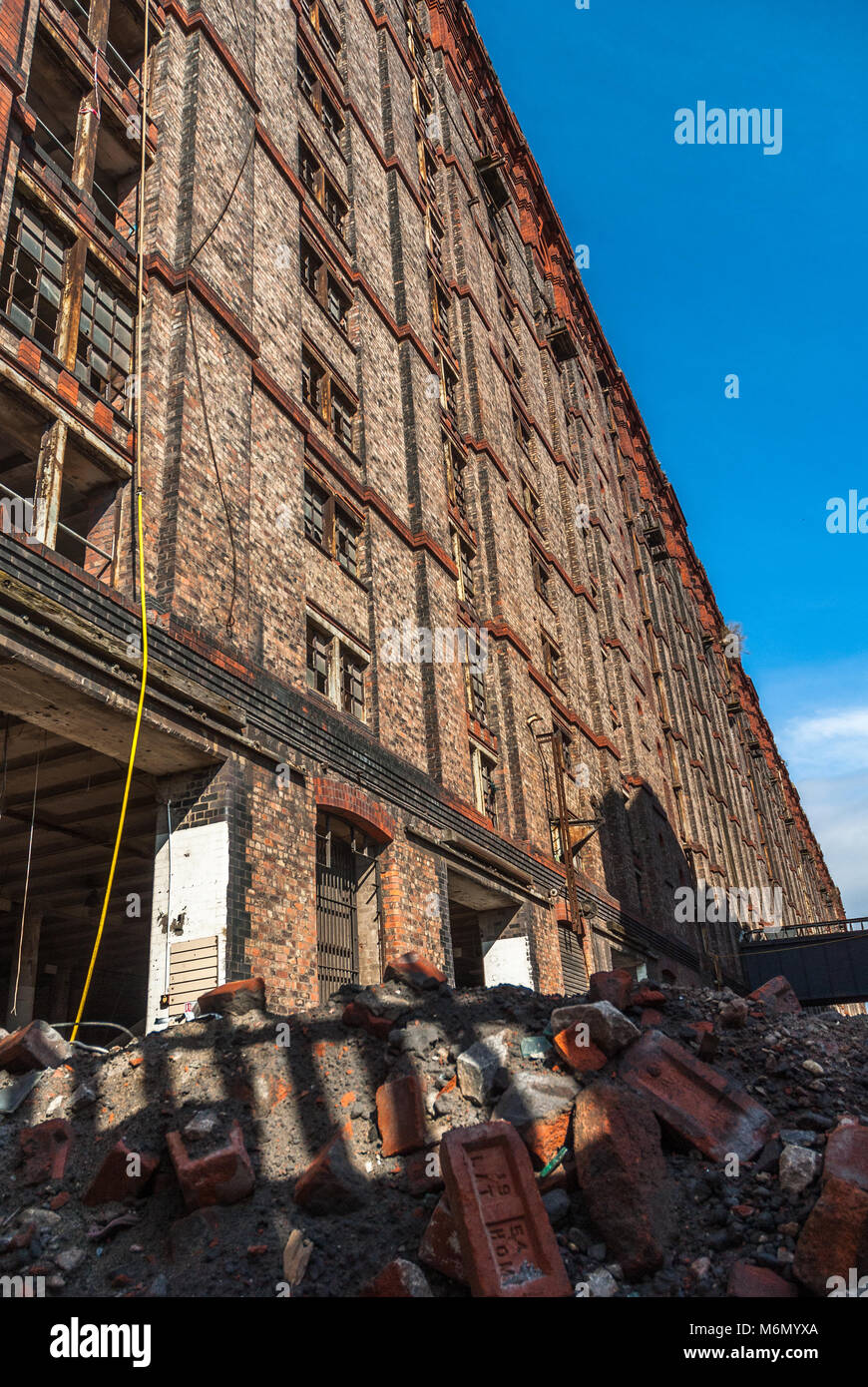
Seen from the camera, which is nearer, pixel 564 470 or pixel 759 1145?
pixel 759 1145

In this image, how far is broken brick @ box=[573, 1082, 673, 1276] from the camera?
16.3 ft

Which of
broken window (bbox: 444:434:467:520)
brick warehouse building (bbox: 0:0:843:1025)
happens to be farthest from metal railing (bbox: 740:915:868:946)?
broken window (bbox: 444:434:467:520)

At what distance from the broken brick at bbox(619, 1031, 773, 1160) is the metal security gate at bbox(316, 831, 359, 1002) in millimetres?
6055

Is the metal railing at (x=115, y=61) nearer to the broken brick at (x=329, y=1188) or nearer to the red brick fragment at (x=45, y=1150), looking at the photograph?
the red brick fragment at (x=45, y=1150)

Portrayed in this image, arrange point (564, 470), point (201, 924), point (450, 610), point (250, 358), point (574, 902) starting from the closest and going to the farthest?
point (201, 924), point (250, 358), point (450, 610), point (574, 902), point (564, 470)

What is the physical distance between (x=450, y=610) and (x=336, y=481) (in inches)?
158

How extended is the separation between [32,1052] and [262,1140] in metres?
2.00

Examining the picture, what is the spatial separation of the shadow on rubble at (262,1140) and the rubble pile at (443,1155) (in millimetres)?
18

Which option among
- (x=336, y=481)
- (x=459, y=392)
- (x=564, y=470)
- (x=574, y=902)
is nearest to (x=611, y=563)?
(x=564, y=470)

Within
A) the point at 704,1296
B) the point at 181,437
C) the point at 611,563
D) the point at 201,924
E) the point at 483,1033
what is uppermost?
the point at 611,563

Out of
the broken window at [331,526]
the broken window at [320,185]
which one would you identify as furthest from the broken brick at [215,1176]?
the broken window at [320,185]

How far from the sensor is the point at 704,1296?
183 inches

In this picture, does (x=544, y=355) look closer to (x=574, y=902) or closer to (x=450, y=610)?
(x=450, y=610)

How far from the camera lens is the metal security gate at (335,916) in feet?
39.1
